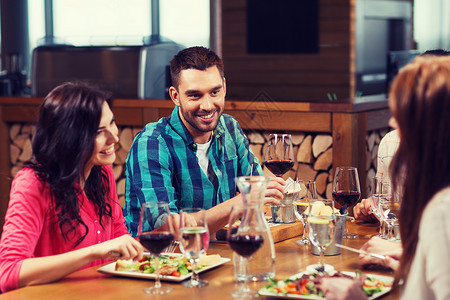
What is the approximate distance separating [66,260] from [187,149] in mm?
1139

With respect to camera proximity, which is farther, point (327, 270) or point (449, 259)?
point (327, 270)

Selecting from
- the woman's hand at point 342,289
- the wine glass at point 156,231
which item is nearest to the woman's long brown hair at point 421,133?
the woman's hand at point 342,289

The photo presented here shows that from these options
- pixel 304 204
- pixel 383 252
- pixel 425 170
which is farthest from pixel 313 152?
pixel 425 170

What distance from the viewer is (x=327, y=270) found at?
6.23 ft

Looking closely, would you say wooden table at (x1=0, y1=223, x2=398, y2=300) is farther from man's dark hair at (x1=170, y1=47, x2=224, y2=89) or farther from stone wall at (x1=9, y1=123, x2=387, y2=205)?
stone wall at (x1=9, y1=123, x2=387, y2=205)

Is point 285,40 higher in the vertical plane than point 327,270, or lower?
higher

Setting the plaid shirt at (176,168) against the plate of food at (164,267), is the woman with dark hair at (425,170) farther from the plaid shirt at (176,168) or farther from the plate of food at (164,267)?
the plaid shirt at (176,168)

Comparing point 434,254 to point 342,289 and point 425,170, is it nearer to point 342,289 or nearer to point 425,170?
point 425,170

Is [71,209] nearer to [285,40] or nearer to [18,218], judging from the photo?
[18,218]

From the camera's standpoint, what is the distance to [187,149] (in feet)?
9.68

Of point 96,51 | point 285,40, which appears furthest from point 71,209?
point 285,40

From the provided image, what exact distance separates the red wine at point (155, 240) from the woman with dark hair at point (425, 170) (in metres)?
0.60

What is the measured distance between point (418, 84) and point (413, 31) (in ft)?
21.5

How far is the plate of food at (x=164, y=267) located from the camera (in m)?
1.85
